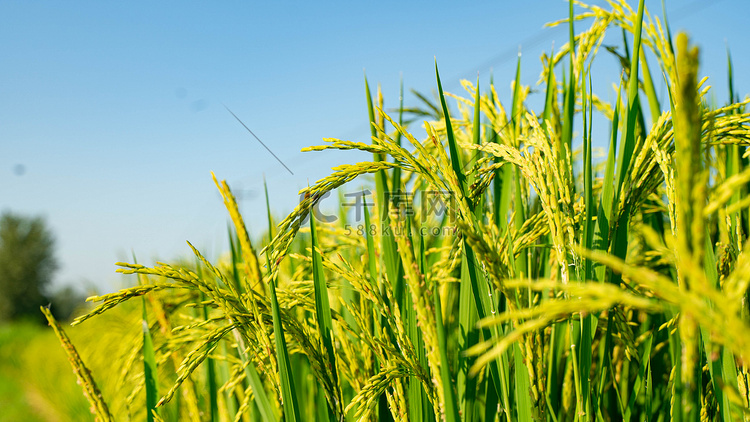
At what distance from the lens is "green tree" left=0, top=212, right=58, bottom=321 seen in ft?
105

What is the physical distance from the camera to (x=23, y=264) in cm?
3316

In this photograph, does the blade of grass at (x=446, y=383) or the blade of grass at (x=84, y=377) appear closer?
the blade of grass at (x=446, y=383)

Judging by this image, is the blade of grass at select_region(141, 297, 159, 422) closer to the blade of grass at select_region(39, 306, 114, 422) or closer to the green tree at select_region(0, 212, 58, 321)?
the blade of grass at select_region(39, 306, 114, 422)

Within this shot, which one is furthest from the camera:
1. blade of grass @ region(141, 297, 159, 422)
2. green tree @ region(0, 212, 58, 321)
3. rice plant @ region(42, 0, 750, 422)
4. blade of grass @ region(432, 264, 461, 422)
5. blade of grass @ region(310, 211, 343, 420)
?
green tree @ region(0, 212, 58, 321)

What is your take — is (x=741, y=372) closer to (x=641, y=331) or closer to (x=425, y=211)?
(x=641, y=331)

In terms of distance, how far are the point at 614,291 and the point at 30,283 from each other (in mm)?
44719

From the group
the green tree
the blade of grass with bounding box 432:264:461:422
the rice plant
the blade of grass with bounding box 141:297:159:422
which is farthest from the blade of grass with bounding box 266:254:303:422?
the green tree

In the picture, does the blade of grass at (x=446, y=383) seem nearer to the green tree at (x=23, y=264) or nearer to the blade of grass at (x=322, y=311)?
the blade of grass at (x=322, y=311)

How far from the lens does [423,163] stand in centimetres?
81

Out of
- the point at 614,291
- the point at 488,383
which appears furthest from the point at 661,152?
the point at 488,383

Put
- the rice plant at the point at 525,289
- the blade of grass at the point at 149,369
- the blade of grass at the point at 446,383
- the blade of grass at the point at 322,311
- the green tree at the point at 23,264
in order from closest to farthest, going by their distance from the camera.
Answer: the rice plant at the point at 525,289 → the blade of grass at the point at 446,383 → the blade of grass at the point at 322,311 → the blade of grass at the point at 149,369 → the green tree at the point at 23,264

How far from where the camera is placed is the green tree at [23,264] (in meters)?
32.1

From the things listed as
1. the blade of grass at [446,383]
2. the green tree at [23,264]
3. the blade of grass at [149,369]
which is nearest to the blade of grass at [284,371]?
the blade of grass at [446,383]

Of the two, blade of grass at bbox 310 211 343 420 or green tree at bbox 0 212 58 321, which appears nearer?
blade of grass at bbox 310 211 343 420
